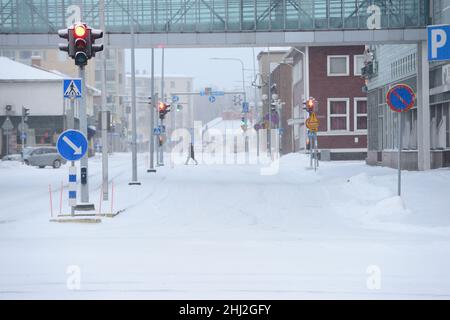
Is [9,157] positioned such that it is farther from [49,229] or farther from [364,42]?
[49,229]

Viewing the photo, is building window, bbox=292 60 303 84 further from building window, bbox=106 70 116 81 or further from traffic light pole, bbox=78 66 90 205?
building window, bbox=106 70 116 81

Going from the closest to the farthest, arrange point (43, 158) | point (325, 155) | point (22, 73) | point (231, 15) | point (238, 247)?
point (238, 247) → point (231, 15) → point (43, 158) → point (325, 155) → point (22, 73)

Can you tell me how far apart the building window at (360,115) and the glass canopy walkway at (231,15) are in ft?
84.7

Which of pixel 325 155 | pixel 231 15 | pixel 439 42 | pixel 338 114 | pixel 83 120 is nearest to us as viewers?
pixel 439 42

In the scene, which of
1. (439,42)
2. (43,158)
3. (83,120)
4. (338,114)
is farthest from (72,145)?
(338,114)

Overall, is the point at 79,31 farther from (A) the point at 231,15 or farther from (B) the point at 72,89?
(A) the point at 231,15

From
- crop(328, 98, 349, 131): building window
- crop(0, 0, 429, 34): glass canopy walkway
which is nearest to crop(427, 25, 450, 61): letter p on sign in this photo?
crop(0, 0, 429, 34): glass canopy walkway

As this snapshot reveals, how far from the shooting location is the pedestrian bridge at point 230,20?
3438 cm

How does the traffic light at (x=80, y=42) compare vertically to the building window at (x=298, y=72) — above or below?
below

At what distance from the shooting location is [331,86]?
204 ft

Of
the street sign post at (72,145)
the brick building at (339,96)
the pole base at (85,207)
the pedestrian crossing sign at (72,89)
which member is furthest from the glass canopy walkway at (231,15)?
the brick building at (339,96)

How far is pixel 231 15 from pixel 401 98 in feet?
58.3

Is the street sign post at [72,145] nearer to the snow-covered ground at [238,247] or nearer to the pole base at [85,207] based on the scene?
the snow-covered ground at [238,247]
